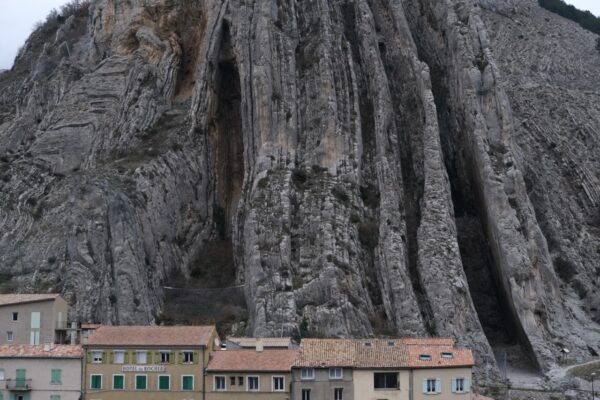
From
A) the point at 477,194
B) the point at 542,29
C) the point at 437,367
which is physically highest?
the point at 542,29

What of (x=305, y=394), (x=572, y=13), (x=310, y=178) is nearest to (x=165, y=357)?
(x=305, y=394)

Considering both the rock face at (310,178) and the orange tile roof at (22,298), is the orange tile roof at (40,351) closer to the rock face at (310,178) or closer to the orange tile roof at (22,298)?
the orange tile roof at (22,298)

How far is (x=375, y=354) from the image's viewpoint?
221 feet

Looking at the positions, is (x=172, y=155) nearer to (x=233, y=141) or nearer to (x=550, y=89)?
(x=233, y=141)

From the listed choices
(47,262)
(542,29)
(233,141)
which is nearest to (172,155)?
(233,141)

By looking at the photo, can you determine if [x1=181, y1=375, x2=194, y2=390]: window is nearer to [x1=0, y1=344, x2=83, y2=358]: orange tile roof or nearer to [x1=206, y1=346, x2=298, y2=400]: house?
[x1=206, y1=346, x2=298, y2=400]: house

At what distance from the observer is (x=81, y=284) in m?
83.9

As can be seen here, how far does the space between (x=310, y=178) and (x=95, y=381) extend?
29.4 meters

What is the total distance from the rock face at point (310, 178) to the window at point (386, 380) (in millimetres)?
14720

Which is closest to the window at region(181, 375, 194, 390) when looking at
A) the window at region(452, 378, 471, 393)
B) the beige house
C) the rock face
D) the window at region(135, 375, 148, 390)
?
the window at region(135, 375, 148, 390)

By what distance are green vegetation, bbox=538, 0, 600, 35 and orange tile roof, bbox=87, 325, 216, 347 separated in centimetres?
9231

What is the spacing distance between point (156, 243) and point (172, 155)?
8318mm

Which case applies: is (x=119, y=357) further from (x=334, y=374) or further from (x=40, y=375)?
(x=334, y=374)

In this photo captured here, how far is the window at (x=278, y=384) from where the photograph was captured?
6644cm
